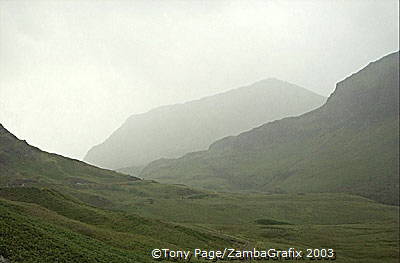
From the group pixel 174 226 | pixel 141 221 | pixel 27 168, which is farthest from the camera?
pixel 27 168

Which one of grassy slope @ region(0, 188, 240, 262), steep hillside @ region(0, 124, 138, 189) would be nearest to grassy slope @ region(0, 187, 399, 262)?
grassy slope @ region(0, 188, 240, 262)

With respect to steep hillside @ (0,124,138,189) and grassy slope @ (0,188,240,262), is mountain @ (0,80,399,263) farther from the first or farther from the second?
steep hillside @ (0,124,138,189)

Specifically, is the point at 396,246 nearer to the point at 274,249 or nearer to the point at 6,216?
the point at 274,249

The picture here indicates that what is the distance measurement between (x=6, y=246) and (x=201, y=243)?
1965 inches

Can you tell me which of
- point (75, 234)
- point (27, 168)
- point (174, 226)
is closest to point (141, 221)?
point (174, 226)

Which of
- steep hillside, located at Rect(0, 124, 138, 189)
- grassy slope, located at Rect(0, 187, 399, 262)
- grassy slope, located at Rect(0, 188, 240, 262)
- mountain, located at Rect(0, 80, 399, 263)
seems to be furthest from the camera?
steep hillside, located at Rect(0, 124, 138, 189)

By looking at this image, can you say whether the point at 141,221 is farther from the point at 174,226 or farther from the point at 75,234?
the point at 75,234

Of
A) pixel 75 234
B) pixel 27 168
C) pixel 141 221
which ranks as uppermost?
pixel 27 168

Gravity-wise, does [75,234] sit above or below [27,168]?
below

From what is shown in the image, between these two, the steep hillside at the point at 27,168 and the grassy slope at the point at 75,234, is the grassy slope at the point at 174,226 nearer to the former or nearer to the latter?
the grassy slope at the point at 75,234

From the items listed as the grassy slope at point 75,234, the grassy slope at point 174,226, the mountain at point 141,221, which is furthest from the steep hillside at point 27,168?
the grassy slope at point 75,234

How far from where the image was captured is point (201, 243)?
236 ft

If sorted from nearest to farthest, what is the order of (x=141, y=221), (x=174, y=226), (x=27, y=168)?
(x=141, y=221), (x=174, y=226), (x=27, y=168)

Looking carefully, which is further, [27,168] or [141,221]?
[27,168]
